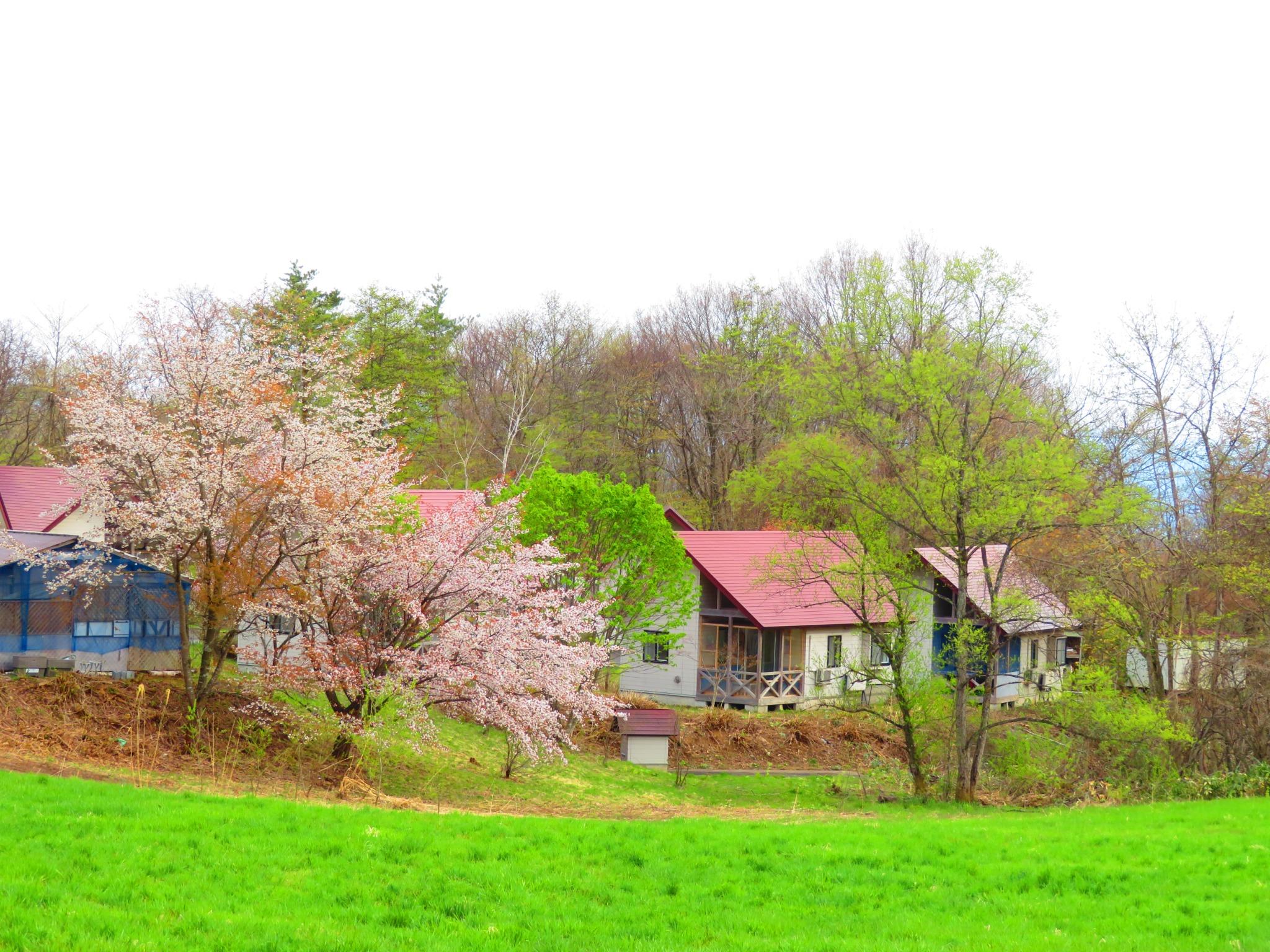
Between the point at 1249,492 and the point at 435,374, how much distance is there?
31.9 metres

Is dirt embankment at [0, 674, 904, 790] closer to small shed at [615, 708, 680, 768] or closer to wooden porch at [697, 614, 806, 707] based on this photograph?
small shed at [615, 708, 680, 768]

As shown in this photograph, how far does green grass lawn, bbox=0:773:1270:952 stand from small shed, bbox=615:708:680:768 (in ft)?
45.7

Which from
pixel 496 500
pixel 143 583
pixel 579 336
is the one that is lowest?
pixel 143 583

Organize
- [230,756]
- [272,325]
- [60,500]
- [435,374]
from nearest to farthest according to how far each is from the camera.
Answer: [230,756], [60,500], [272,325], [435,374]

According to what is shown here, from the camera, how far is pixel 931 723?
24000 millimetres

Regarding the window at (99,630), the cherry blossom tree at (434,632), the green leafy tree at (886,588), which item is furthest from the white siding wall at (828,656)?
the window at (99,630)

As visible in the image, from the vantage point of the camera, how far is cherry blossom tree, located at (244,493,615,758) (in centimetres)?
1705

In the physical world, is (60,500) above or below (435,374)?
below

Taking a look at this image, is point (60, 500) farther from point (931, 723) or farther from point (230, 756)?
point (931, 723)

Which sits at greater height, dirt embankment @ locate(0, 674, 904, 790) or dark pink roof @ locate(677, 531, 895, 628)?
dark pink roof @ locate(677, 531, 895, 628)

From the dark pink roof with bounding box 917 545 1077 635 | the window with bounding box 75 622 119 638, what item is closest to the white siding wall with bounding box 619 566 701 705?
the dark pink roof with bounding box 917 545 1077 635

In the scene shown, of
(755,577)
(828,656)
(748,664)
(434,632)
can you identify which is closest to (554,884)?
(434,632)

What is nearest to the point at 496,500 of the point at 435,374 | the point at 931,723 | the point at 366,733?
the point at 366,733

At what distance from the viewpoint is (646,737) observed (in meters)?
25.9
